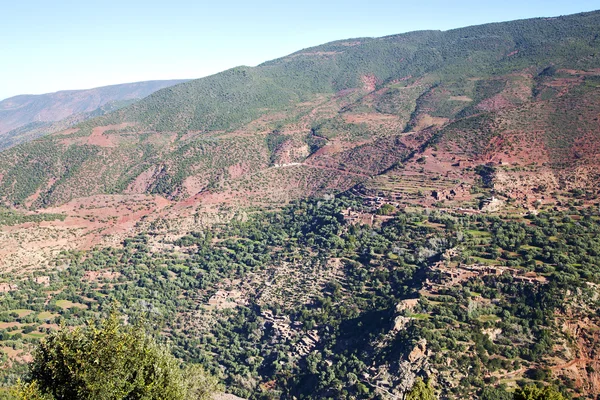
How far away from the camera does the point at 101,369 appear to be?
18594 mm

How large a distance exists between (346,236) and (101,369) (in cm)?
4315

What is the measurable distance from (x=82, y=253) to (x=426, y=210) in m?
47.5

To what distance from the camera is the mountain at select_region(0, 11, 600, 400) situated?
37.3m

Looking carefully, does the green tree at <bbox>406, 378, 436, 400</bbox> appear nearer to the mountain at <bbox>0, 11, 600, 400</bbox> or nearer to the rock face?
the mountain at <bbox>0, 11, 600, 400</bbox>

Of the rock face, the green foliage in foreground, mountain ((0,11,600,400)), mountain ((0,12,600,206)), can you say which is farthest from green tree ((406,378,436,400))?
mountain ((0,12,600,206))

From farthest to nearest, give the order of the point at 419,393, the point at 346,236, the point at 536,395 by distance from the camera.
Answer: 1. the point at 346,236
2. the point at 419,393
3. the point at 536,395

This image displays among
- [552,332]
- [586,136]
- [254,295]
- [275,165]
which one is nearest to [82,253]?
[254,295]

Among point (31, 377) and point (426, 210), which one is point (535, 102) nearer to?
point (426, 210)

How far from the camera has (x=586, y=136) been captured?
6581 cm

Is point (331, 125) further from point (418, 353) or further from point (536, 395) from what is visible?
point (536, 395)

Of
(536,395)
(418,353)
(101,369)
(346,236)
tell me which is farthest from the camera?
(346,236)

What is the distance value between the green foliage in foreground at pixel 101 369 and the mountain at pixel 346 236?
119 inches

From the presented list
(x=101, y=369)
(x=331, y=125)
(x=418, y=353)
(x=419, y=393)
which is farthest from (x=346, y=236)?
Result: (x=331, y=125)

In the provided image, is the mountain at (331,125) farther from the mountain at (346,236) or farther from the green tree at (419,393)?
the green tree at (419,393)
